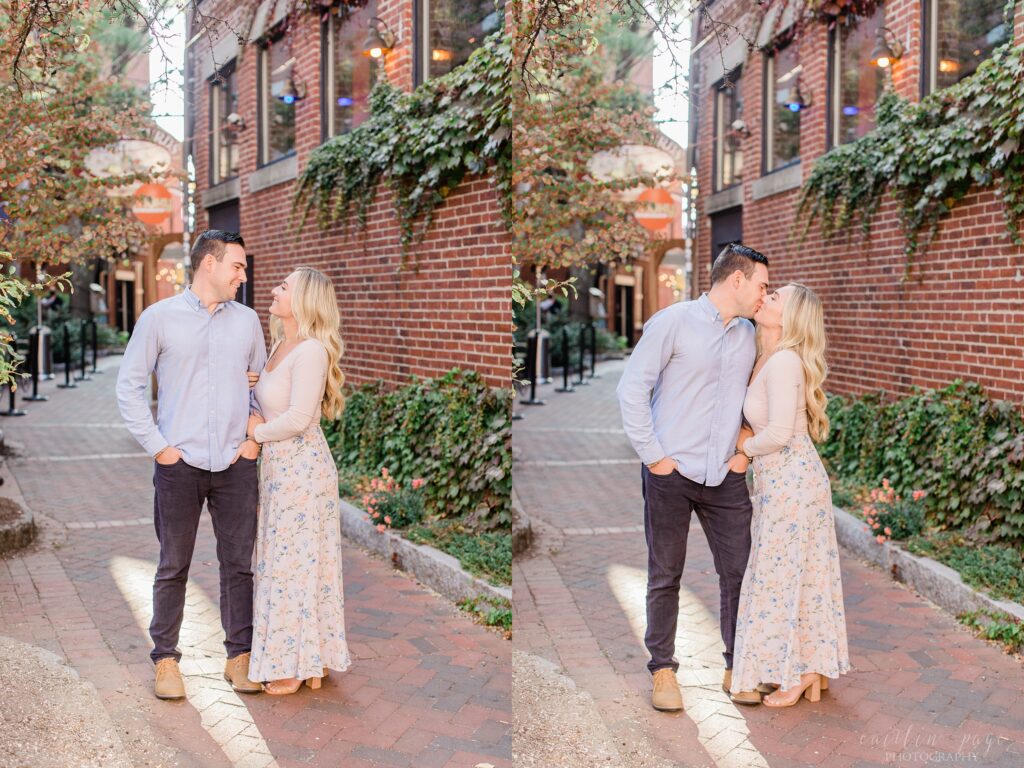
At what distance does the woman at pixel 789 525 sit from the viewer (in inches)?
127

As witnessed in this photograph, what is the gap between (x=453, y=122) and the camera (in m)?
3.21

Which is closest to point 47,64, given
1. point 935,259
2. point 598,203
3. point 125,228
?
point 125,228

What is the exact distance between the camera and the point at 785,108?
356cm

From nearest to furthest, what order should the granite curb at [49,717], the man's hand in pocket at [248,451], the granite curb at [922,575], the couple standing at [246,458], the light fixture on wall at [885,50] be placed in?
the granite curb at [49,717]
the couple standing at [246,458]
the man's hand in pocket at [248,451]
the light fixture on wall at [885,50]
the granite curb at [922,575]

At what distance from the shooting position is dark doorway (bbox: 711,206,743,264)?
334 centimetres

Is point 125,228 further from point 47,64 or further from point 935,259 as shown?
point 935,259

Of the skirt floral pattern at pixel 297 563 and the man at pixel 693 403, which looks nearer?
the man at pixel 693 403

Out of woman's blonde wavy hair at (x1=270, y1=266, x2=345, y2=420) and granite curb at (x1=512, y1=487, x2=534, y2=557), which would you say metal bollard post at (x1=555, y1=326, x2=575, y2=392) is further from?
woman's blonde wavy hair at (x1=270, y1=266, x2=345, y2=420)

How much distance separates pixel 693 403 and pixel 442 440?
0.89m

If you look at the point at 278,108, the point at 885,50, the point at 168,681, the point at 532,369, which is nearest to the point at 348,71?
the point at 278,108

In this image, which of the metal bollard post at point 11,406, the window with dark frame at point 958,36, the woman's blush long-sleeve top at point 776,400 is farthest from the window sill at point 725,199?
the metal bollard post at point 11,406

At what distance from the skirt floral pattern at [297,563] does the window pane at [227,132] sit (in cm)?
93

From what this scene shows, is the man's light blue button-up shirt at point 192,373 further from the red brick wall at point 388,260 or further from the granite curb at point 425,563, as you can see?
the granite curb at point 425,563


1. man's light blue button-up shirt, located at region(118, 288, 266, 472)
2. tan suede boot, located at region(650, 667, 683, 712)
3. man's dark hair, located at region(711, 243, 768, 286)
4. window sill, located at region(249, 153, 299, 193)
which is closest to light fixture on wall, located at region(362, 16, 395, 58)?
window sill, located at region(249, 153, 299, 193)
